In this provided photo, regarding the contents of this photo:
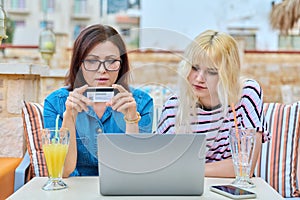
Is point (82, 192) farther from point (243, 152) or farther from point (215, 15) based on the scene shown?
point (215, 15)

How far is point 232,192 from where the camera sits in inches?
48.7

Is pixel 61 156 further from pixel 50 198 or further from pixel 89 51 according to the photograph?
pixel 89 51

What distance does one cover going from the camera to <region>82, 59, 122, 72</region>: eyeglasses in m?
1.29

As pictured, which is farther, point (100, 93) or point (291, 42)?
point (291, 42)

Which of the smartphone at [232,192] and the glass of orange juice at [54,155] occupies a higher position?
the glass of orange juice at [54,155]

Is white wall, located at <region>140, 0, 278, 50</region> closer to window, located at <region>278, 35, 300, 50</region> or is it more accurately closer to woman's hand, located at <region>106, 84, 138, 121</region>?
window, located at <region>278, 35, 300, 50</region>

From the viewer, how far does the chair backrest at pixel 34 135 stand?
1870 millimetres

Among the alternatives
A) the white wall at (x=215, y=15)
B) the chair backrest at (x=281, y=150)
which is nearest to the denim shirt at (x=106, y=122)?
the chair backrest at (x=281, y=150)

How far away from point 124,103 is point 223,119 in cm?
37

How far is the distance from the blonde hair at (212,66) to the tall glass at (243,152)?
0.11 meters

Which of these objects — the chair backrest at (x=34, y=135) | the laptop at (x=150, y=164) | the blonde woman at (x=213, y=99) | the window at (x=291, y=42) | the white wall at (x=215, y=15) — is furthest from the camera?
the white wall at (x=215, y=15)

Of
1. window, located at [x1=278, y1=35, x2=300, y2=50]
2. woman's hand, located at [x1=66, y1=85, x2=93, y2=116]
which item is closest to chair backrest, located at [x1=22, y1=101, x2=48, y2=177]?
woman's hand, located at [x1=66, y1=85, x2=93, y2=116]

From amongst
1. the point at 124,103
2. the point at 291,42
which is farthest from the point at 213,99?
the point at 291,42

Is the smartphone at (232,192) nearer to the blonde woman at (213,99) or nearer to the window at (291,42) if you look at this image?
the blonde woman at (213,99)
